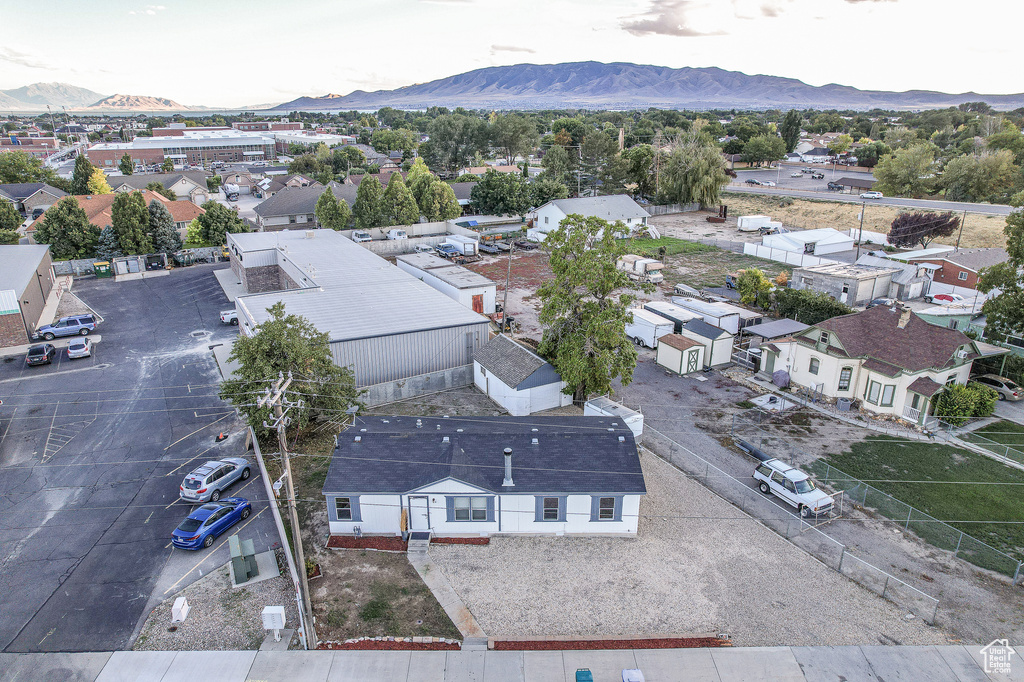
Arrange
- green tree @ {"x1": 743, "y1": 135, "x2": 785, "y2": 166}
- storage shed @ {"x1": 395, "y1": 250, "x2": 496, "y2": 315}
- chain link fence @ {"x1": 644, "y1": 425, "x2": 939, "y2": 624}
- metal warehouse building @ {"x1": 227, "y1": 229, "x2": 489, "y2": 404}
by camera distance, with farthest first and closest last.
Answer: green tree @ {"x1": 743, "y1": 135, "x2": 785, "y2": 166}
storage shed @ {"x1": 395, "y1": 250, "x2": 496, "y2": 315}
metal warehouse building @ {"x1": 227, "y1": 229, "x2": 489, "y2": 404}
chain link fence @ {"x1": 644, "y1": 425, "x2": 939, "y2": 624}

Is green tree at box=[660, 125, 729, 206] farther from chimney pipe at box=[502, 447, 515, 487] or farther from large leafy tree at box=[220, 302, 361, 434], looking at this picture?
chimney pipe at box=[502, 447, 515, 487]

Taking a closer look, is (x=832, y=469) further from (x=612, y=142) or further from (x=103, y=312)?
(x=612, y=142)

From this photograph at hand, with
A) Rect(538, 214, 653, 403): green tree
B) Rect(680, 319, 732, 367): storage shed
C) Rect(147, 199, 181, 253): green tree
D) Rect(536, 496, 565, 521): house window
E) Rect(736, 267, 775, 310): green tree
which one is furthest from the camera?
Rect(147, 199, 181, 253): green tree

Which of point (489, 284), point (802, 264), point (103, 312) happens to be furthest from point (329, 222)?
point (802, 264)

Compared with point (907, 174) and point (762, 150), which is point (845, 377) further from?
point (762, 150)

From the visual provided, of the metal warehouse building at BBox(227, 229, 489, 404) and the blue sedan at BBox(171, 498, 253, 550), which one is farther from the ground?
the metal warehouse building at BBox(227, 229, 489, 404)

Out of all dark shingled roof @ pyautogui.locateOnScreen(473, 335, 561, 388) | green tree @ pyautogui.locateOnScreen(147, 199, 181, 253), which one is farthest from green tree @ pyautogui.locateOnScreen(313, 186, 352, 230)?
dark shingled roof @ pyautogui.locateOnScreen(473, 335, 561, 388)

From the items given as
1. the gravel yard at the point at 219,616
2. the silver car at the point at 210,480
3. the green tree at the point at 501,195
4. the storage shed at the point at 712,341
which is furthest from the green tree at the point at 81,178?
the storage shed at the point at 712,341
